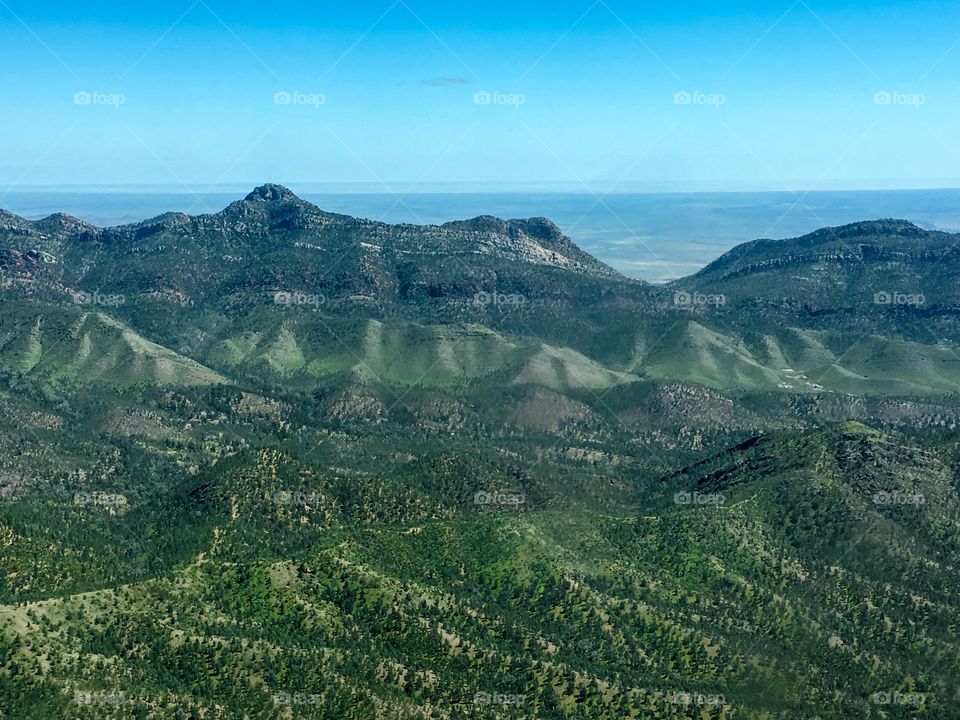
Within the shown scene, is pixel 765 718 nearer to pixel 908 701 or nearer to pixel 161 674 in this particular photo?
pixel 908 701

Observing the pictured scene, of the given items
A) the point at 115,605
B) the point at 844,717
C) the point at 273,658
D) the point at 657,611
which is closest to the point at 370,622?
the point at 273,658

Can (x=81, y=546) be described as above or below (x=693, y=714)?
above

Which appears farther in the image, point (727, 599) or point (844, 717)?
point (727, 599)

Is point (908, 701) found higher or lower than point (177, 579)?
lower

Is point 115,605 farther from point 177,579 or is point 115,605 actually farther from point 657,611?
point 657,611

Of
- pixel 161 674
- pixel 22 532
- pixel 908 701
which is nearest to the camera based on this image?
pixel 161 674

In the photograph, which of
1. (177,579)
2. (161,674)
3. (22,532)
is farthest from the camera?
(22,532)

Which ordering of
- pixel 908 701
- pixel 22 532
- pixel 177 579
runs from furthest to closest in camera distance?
pixel 22 532 < pixel 177 579 < pixel 908 701

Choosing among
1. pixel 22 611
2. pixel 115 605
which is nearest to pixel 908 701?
pixel 115 605

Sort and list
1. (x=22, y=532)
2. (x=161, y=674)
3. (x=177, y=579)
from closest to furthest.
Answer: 1. (x=161, y=674)
2. (x=177, y=579)
3. (x=22, y=532)
